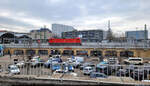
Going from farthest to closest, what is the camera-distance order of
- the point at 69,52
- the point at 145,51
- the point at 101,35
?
the point at 101,35
the point at 69,52
the point at 145,51

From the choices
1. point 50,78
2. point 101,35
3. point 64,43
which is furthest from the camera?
point 101,35

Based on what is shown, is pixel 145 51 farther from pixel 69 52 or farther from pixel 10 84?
pixel 10 84

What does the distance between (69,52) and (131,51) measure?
52.0 ft

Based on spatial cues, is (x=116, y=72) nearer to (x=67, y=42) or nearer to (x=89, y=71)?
(x=89, y=71)

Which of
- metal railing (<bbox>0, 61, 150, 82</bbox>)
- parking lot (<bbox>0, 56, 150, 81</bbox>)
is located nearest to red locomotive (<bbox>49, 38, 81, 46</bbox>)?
parking lot (<bbox>0, 56, 150, 81</bbox>)

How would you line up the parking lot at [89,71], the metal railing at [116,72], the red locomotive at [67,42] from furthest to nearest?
the red locomotive at [67,42] < the metal railing at [116,72] < the parking lot at [89,71]

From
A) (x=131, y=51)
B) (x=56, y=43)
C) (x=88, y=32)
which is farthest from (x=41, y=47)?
(x=88, y=32)

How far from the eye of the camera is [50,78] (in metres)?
5.53

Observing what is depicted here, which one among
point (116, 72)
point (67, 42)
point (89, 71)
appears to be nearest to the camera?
point (89, 71)

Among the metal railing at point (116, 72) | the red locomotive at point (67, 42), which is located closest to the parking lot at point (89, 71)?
the metal railing at point (116, 72)

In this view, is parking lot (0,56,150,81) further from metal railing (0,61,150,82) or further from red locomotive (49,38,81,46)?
red locomotive (49,38,81,46)

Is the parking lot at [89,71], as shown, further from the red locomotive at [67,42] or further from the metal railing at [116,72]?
the red locomotive at [67,42]

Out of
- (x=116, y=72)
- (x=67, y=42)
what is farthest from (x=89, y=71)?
(x=67, y=42)

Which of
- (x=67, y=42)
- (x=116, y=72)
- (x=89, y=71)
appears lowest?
(x=116, y=72)
